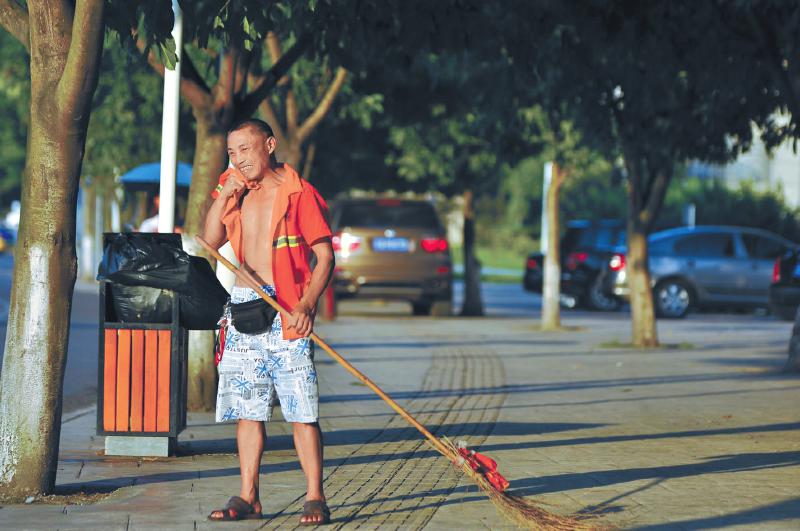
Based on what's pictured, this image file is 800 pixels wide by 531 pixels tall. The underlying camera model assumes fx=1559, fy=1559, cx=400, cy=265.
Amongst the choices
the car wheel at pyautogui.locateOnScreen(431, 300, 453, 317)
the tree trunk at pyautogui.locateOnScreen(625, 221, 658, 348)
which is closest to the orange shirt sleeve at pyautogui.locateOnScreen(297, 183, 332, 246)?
the tree trunk at pyautogui.locateOnScreen(625, 221, 658, 348)

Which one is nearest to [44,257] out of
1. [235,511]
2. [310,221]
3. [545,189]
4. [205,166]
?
[310,221]

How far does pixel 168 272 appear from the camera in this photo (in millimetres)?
8195

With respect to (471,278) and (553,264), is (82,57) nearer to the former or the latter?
(553,264)

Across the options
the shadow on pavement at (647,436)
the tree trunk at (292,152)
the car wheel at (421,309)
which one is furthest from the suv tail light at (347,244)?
the shadow on pavement at (647,436)

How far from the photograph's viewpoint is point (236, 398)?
695cm

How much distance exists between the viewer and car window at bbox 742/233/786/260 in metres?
28.7

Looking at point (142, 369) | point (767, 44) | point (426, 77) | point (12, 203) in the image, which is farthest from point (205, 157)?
point (12, 203)

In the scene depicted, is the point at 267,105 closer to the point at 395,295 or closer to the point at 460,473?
the point at 395,295

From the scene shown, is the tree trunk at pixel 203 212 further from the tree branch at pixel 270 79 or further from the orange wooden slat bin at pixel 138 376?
the orange wooden slat bin at pixel 138 376

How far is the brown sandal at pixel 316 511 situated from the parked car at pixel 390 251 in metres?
16.9

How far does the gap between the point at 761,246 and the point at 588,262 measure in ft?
10.6

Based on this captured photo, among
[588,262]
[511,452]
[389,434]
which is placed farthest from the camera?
[588,262]

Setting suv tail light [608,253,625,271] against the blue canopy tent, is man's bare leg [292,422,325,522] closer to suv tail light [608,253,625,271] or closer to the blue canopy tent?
the blue canopy tent

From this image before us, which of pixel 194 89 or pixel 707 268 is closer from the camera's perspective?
pixel 194 89
